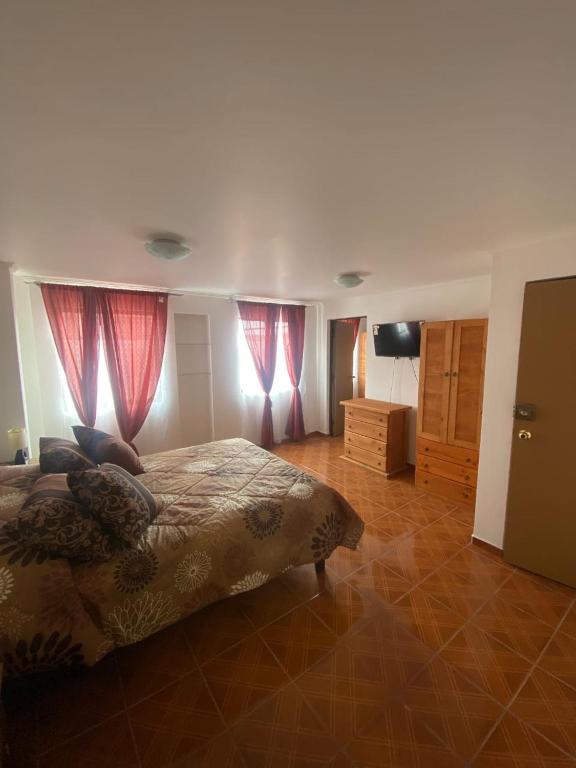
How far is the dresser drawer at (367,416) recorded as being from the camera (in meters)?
3.81

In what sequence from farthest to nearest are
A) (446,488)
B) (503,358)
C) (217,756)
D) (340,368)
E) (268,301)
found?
(340,368) < (268,301) < (446,488) < (503,358) < (217,756)

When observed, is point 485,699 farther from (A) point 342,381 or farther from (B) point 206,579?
(A) point 342,381


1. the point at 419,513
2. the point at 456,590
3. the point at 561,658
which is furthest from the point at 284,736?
the point at 419,513

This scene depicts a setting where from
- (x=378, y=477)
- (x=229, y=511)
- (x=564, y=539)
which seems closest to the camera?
(x=229, y=511)

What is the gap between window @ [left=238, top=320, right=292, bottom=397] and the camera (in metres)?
4.62

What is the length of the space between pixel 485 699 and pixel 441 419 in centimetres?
221

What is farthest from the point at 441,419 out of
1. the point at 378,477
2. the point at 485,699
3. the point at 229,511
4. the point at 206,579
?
the point at 206,579

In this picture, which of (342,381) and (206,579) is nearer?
(206,579)

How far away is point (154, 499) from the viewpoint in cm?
191

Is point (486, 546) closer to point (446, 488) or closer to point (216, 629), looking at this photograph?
point (446, 488)

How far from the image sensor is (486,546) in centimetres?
246

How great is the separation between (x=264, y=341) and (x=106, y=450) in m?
2.83

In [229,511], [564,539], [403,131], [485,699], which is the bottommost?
[485,699]

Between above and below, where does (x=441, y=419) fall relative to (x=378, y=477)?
above
